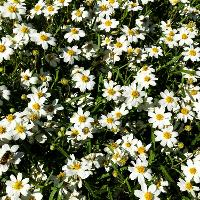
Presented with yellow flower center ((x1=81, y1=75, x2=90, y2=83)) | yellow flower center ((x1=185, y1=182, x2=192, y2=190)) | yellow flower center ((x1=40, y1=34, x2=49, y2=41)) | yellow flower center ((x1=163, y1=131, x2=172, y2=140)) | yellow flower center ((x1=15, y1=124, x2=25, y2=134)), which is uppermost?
yellow flower center ((x1=40, y1=34, x2=49, y2=41))

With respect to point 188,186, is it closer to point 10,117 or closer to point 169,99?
point 169,99

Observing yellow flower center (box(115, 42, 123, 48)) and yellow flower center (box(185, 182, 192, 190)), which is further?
yellow flower center (box(115, 42, 123, 48))

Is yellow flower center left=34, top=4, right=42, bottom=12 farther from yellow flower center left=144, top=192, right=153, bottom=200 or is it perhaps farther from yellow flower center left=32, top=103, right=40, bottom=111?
yellow flower center left=144, top=192, right=153, bottom=200

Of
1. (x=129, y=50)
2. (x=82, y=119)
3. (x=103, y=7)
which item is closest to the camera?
(x=82, y=119)

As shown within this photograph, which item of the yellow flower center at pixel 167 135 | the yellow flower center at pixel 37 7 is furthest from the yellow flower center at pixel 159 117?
the yellow flower center at pixel 37 7

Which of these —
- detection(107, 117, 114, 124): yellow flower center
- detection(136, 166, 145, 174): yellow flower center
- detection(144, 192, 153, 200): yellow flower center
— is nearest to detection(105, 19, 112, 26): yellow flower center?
detection(107, 117, 114, 124): yellow flower center

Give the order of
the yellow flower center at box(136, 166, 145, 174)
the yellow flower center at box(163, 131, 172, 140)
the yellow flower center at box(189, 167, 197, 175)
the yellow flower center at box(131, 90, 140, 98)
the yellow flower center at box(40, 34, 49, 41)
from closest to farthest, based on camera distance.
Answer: the yellow flower center at box(136, 166, 145, 174), the yellow flower center at box(189, 167, 197, 175), the yellow flower center at box(163, 131, 172, 140), the yellow flower center at box(131, 90, 140, 98), the yellow flower center at box(40, 34, 49, 41)

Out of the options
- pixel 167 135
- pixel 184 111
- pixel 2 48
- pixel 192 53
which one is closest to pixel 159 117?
pixel 167 135

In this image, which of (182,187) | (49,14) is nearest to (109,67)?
(49,14)

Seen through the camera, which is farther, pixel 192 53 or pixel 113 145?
pixel 192 53

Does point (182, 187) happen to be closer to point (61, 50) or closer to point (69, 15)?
point (61, 50)

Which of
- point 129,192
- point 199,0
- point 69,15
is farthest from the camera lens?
point 199,0
